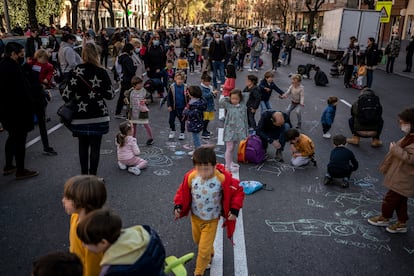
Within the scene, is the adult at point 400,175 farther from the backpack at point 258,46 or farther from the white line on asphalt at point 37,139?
the backpack at point 258,46

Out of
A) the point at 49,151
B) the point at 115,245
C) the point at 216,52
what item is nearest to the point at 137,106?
the point at 49,151

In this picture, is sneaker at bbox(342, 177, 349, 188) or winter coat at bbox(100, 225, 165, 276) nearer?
winter coat at bbox(100, 225, 165, 276)

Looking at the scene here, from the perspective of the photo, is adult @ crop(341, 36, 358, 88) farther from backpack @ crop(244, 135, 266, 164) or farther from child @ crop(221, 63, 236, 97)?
backpack @ crop(244, 135, 266, 164)

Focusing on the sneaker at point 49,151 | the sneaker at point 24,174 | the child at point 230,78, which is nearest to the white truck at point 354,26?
the child at point 230,78

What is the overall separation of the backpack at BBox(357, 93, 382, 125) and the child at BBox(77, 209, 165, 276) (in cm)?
650

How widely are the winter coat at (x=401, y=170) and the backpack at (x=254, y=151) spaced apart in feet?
8.21

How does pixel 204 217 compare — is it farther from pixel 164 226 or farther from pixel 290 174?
pixel 290 174

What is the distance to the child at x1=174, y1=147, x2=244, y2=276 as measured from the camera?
131 inches

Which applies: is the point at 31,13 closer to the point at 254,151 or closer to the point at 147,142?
the point at 147,142

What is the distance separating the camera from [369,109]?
7.53 m

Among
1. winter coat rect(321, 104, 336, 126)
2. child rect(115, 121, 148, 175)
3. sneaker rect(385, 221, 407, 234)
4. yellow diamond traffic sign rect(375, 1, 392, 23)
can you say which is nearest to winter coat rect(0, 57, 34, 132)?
child rect(115, 121, 148, 175)

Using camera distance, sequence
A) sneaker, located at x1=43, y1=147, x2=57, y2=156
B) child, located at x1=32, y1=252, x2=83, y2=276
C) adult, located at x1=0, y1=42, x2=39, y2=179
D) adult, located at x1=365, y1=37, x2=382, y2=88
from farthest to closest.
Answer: adult, located at x1=365, y1=37, x2=382, y2=88, sneaker, located at x1=43, y1=147, x2=57, y2=156, adult, located at x1=0, y1=42, x2=39, y2=179, child, located at x1=32, y1=252, x2=83, y2=276

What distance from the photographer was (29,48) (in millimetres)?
13992

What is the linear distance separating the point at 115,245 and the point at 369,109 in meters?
6.71
